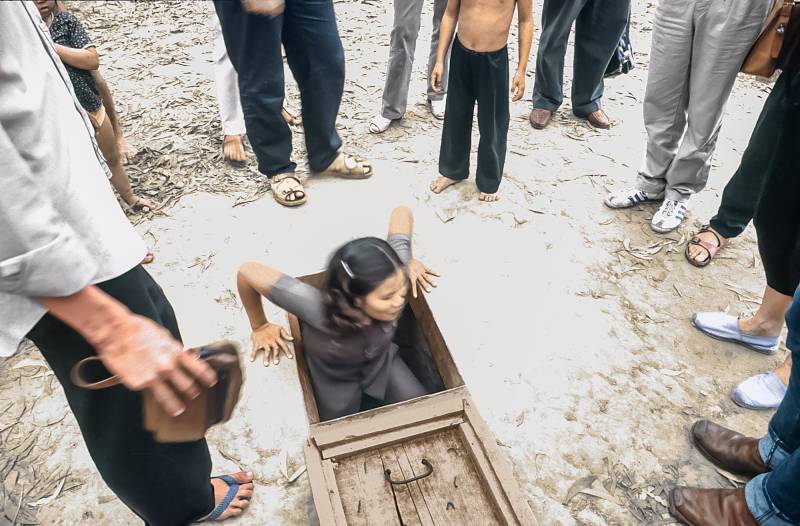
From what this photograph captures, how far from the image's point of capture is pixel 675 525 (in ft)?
7.30

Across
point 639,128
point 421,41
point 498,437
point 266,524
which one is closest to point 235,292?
point 266,524

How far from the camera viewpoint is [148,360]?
3.59ft

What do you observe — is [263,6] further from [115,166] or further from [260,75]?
[115,166]

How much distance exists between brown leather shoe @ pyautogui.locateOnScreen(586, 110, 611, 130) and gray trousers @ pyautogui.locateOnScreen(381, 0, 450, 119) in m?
1.34

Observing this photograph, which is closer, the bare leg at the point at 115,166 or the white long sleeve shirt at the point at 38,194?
the white long sleeve shirt at the point at 38,194

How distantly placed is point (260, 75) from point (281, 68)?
0.48 feet

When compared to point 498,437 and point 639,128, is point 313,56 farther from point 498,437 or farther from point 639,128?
point 639,128

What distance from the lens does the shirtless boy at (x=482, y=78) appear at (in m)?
3.20

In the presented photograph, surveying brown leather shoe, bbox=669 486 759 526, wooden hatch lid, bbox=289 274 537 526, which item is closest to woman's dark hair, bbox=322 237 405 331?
wooden hatch lid, bbox=289 274 537 526

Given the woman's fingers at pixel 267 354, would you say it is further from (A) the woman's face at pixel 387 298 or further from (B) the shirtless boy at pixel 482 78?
(B) the shirtless boy at pixel 482 78

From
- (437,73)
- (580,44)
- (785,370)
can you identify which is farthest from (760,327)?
(580,44)

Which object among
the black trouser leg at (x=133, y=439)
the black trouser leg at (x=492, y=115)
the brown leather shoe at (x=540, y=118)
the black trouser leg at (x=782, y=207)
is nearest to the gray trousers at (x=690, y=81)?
the black trouser leg at (x=782, y=207)

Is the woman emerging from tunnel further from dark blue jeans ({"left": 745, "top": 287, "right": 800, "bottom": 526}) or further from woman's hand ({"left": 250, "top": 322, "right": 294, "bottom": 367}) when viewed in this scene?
dark blue jeans ({"left": 745, "top": 287, "right": 800, "bottom": 526})

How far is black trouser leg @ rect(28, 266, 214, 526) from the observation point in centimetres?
128
